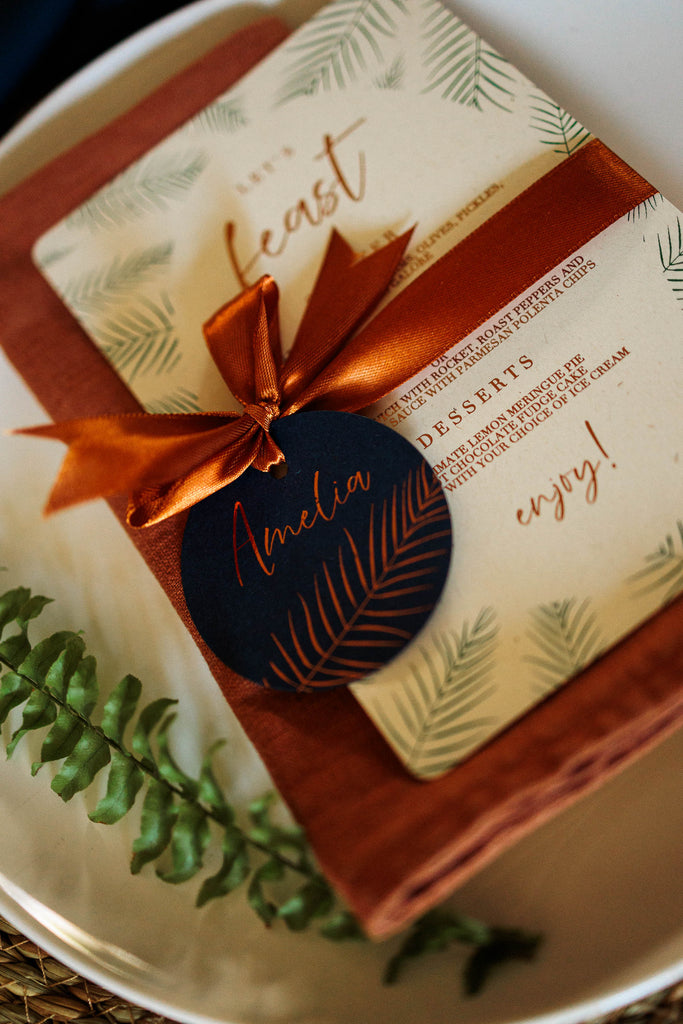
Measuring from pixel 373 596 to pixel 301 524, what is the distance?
75 millimetres

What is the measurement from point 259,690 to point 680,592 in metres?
0.29

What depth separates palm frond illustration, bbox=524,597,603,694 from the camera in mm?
486

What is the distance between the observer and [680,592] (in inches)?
19.4

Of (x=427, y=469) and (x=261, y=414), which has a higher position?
(x=261, y=414)

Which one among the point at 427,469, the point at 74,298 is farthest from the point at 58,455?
the point at 427,469

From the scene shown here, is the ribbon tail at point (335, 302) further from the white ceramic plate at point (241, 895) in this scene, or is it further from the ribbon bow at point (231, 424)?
the white ceramic plate at point (241, 895)

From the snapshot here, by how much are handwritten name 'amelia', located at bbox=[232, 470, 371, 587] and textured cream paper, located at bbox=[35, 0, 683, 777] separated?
6 centimetres

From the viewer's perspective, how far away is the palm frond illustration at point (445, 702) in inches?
19.1

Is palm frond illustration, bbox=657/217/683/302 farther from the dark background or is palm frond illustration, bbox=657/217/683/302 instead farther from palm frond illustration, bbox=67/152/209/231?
the dark background

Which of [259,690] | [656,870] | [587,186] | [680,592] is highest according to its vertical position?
[587,186]

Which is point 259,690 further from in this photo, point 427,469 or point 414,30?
point 414,30

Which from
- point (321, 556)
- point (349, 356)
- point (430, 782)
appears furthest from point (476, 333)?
point (430, 782)

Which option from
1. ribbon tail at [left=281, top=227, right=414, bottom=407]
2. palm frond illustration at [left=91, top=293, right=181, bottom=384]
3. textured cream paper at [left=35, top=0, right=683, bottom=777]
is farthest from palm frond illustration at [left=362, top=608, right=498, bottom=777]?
palm frond illustration at [left=91, top=293, right=181, bottom=384]

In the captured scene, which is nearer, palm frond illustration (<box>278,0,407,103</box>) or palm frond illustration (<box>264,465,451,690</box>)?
palm frond illustration (<box>264,465,451,690</box>)
